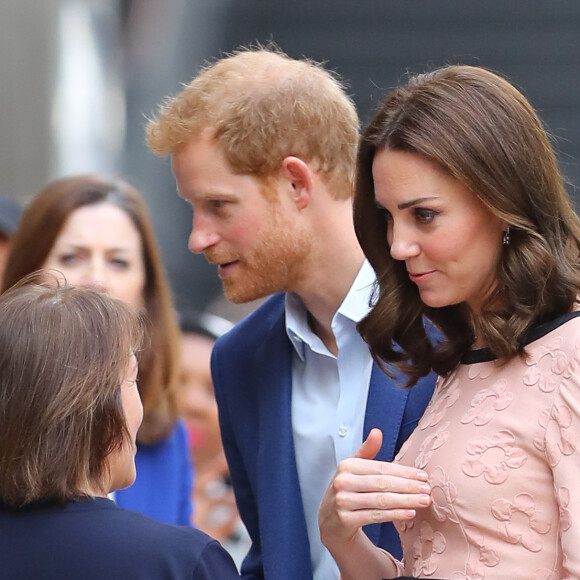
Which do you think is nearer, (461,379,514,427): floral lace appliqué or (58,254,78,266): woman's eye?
(461,379,514,427): floral lace appliqué

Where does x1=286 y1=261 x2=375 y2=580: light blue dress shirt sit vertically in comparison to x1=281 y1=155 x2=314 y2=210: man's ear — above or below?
below

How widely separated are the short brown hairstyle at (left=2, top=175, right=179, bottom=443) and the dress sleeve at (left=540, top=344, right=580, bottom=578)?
7.43ft

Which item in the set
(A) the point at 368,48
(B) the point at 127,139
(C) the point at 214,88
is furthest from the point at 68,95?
(C) the point at 214,88

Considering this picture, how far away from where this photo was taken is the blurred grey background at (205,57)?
918cm

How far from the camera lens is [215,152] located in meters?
2.98

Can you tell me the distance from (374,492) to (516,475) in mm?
269

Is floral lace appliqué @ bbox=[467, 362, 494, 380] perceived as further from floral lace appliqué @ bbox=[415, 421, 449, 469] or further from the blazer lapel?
the blazer lapel

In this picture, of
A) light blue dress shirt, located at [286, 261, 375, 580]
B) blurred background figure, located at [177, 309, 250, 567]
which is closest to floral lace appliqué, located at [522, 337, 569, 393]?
light blue dress shirt, located at [286, 261, 375, 580]

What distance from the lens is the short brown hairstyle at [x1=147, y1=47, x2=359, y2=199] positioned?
299 centimetres

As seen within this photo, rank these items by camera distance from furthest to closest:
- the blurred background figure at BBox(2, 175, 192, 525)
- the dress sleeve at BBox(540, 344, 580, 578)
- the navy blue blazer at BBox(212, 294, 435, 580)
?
the blurred background figure at BBox(2, 175, 192, 525) → the navy blue blazer at BBox(212, 294, 435, 580) → the dress sleeve at BBox(540, 344, 580, 578)

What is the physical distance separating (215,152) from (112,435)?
3.50 ft

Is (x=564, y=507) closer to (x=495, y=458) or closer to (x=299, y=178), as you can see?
(x=495, y=458)

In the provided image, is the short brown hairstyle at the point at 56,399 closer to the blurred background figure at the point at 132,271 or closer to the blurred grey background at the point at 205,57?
the blurred background figure at the point at 132,271

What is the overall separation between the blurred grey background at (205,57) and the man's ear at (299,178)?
18.1 ft
